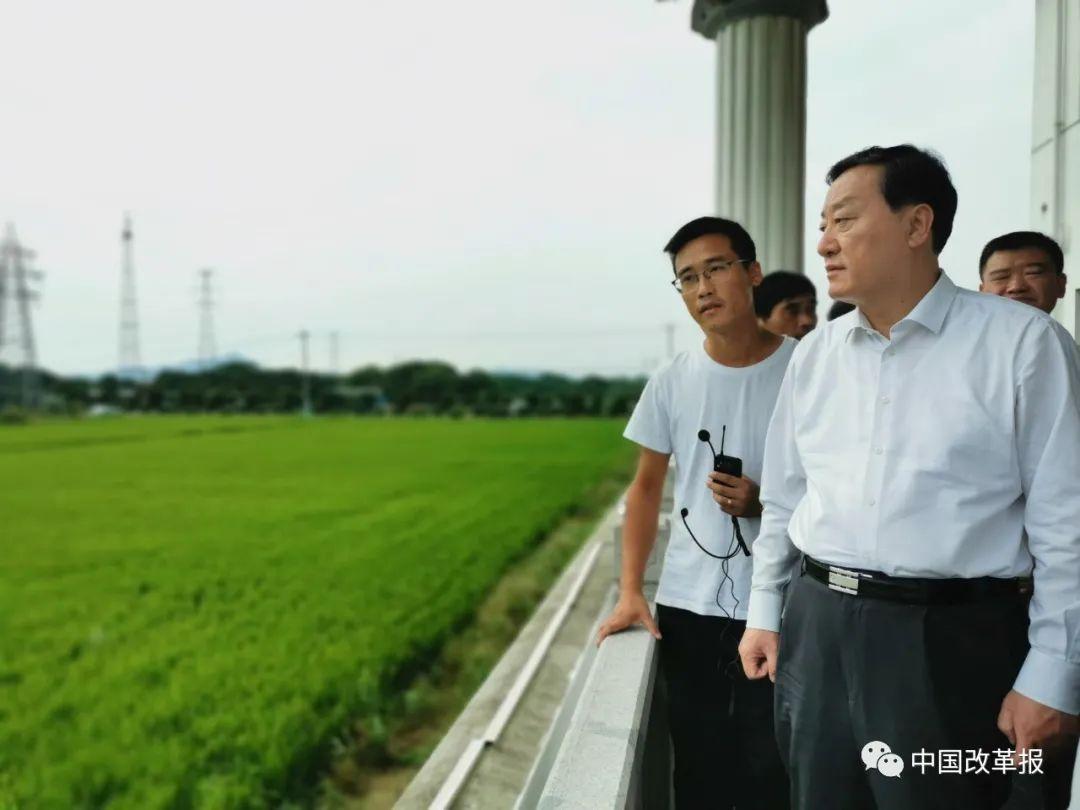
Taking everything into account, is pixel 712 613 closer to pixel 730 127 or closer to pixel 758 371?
pixel 758 371

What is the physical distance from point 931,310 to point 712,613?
0.71m

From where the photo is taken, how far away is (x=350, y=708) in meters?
3.88

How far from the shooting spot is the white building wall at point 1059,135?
2.19m

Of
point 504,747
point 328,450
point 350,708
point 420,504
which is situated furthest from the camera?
point 328,450

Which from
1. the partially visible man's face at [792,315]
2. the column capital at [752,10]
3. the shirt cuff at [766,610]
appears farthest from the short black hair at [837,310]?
the column capital at [752,10]

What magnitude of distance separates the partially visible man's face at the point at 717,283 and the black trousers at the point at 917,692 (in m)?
0.57

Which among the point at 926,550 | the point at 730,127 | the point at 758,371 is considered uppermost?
the point at 730,127

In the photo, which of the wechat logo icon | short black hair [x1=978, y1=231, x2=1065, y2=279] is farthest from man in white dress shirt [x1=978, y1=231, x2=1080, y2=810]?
the wechat logo icon

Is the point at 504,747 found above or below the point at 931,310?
below

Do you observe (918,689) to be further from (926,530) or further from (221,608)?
(221,608)

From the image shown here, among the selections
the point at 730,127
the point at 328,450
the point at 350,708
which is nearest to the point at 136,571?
the point at 350,708

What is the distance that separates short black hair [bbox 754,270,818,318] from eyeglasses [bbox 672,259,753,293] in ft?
2.20

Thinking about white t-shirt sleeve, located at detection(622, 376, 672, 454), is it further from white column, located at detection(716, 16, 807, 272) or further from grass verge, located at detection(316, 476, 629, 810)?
grass verge, located at detection(316, 476, 629, 810)

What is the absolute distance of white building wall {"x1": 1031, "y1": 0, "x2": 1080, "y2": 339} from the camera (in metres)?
2.19
